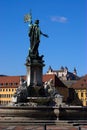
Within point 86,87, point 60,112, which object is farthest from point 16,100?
point 86,87

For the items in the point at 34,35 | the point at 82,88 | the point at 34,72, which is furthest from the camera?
the point at 82,88

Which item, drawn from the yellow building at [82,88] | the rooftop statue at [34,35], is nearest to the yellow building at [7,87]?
the yellow building at [82,88]

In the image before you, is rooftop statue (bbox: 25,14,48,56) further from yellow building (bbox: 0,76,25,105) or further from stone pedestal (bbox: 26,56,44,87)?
yellow building (bbox: 0,76,25,105)

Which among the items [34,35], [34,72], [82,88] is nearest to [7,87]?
[82,88]

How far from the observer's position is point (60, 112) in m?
34.4

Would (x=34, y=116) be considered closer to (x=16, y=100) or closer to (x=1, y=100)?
(x=16, y=100)

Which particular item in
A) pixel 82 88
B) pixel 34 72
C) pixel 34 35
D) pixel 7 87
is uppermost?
pixel 7 87

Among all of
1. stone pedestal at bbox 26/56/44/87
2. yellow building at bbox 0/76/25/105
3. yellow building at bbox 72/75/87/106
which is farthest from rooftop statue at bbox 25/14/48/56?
yellow building at bbox 0/76/25/105

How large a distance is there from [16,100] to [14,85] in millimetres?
84531

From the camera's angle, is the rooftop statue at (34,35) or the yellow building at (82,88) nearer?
the rooftop statue at (34,35)

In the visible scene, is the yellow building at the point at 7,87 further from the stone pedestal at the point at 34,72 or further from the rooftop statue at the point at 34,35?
the stone pedestal at the point at 34,72

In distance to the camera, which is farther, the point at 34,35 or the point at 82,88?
the point at 82,88

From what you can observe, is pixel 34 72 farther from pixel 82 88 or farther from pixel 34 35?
pixel 82 88

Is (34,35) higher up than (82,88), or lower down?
lower down
